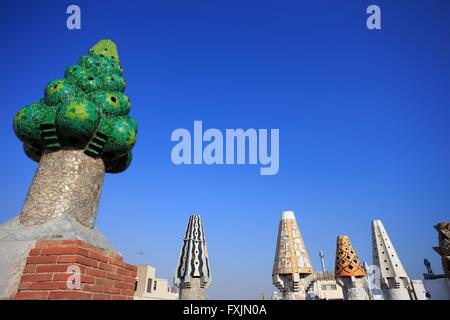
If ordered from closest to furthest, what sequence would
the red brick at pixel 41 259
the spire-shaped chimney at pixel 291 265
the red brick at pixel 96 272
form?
the red brick at pixel 41 259 < the red brick at pixel 96 272 < the spire-shaped chimney at pixel 291 265

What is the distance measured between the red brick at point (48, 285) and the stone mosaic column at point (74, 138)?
26.4 inches

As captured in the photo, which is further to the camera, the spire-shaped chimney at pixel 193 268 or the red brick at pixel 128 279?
the spire-shaped chimney at pixel 193 268

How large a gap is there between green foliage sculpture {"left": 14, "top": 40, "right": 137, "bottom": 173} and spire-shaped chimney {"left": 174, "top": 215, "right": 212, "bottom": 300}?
676cm

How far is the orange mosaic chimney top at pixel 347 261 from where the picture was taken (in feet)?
27.7

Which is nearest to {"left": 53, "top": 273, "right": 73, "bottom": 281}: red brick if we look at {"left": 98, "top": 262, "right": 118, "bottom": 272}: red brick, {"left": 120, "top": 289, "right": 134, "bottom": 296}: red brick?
{"left": 98, "top": 262, "right": 118, "bottom": 272}: red brick

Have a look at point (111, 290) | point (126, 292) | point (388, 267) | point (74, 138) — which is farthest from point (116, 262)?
point (388, 267)

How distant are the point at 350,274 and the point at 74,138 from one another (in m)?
8.75

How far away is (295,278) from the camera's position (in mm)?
6938

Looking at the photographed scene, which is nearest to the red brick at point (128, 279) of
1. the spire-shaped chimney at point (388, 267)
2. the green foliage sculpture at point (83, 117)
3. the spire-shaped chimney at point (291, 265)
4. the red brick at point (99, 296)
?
the red brick at point (99, 296)

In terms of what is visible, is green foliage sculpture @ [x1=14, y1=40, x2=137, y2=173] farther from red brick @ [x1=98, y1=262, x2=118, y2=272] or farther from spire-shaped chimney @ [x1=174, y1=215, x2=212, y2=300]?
spire-shaped chimney @ [x1=174, y1=215, x2=212, y2=300]

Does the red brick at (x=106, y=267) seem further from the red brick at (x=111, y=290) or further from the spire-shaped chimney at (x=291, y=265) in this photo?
the spire-shaped chimney at (x=291, y=265)

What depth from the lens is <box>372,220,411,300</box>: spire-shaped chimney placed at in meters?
8.96
